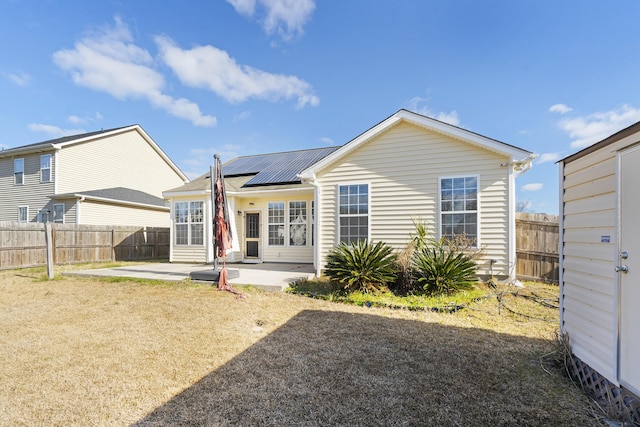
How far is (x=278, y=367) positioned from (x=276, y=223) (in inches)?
351

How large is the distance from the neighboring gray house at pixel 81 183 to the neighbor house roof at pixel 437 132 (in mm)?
13985

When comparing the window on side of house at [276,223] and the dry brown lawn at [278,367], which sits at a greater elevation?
the window on side of house at [276,223]

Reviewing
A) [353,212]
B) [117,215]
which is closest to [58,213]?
[117,215]

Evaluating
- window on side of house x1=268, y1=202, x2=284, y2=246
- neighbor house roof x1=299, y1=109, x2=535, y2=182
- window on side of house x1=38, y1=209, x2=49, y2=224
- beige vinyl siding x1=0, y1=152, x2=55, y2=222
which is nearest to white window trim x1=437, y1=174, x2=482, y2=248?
neighbor house roof x1=299, y1=109, x2=535, y2=182

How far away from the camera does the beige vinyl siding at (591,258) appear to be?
2680mm

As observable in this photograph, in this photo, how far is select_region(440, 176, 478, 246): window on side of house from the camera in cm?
782

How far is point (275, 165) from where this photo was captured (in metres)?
14.1

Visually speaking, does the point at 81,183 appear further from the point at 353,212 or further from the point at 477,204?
the point at 477,204

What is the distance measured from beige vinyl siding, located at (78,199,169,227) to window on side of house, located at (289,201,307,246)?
1196 centimetres

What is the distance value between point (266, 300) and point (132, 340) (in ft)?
9.01

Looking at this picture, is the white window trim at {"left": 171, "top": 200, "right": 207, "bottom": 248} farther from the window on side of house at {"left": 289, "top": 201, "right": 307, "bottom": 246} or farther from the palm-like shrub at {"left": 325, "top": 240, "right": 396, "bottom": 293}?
the palm-like shrub at {"left": 325, "top": 240, "right": 396, "bottom": 293}

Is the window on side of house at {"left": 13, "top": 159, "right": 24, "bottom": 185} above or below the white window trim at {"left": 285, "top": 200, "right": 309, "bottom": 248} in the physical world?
above

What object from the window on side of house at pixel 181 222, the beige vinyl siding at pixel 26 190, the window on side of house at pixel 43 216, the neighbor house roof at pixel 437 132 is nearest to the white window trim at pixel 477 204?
the neighbor house roof at pixel 437 132

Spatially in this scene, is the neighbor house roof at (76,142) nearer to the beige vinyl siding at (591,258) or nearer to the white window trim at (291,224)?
the white window trim at (291,224)
